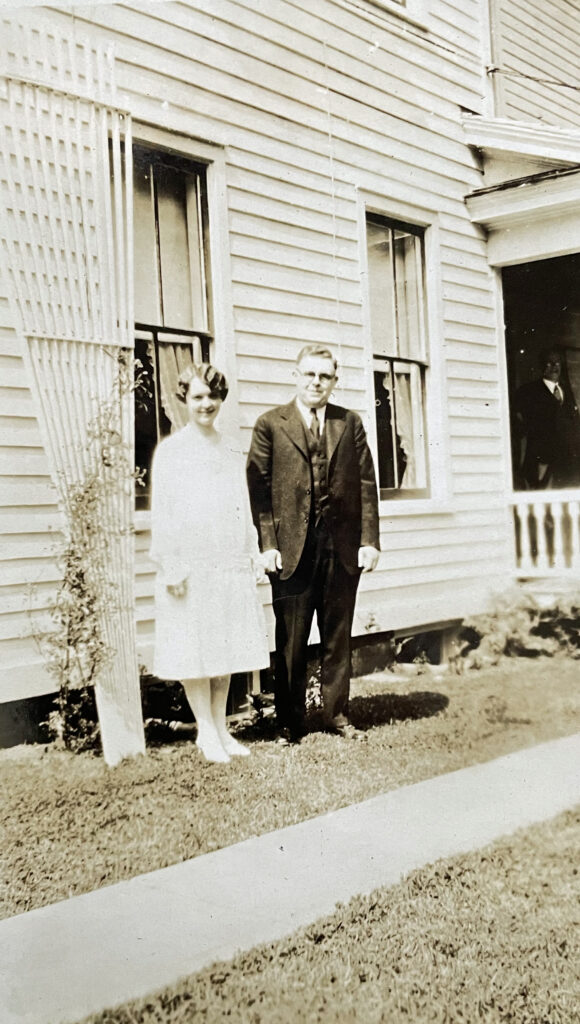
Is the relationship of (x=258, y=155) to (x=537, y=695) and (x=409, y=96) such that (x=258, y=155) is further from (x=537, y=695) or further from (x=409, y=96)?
(x=537, y=695)

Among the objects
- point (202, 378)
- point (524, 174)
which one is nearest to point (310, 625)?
point (202, 378)

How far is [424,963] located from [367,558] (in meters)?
1.29

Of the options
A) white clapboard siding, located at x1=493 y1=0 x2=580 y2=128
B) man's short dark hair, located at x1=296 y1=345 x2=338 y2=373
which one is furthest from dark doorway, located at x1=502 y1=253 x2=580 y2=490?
white clapboard siding, located at x1=493 y1=0 x2=580 y2=128

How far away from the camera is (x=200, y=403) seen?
273 centimetres

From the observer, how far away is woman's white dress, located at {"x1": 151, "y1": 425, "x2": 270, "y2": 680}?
2.69 meters

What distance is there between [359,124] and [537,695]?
7.57ft

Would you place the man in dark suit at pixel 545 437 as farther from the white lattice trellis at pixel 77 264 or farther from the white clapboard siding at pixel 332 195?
the white lattice trellis at pixel 77 264

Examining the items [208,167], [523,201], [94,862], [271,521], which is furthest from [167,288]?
[523,201]

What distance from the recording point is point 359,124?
3186 millimetres

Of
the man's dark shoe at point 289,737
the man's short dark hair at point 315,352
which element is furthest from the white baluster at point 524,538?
the man's dark shoe at point 289,737

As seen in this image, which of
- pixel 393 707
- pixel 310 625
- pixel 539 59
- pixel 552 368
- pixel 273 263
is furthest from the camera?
pixel 539 59

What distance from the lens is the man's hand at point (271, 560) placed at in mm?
2936

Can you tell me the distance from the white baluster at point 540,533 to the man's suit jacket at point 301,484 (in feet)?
3.10

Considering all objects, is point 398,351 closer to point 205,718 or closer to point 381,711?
point 381,711
